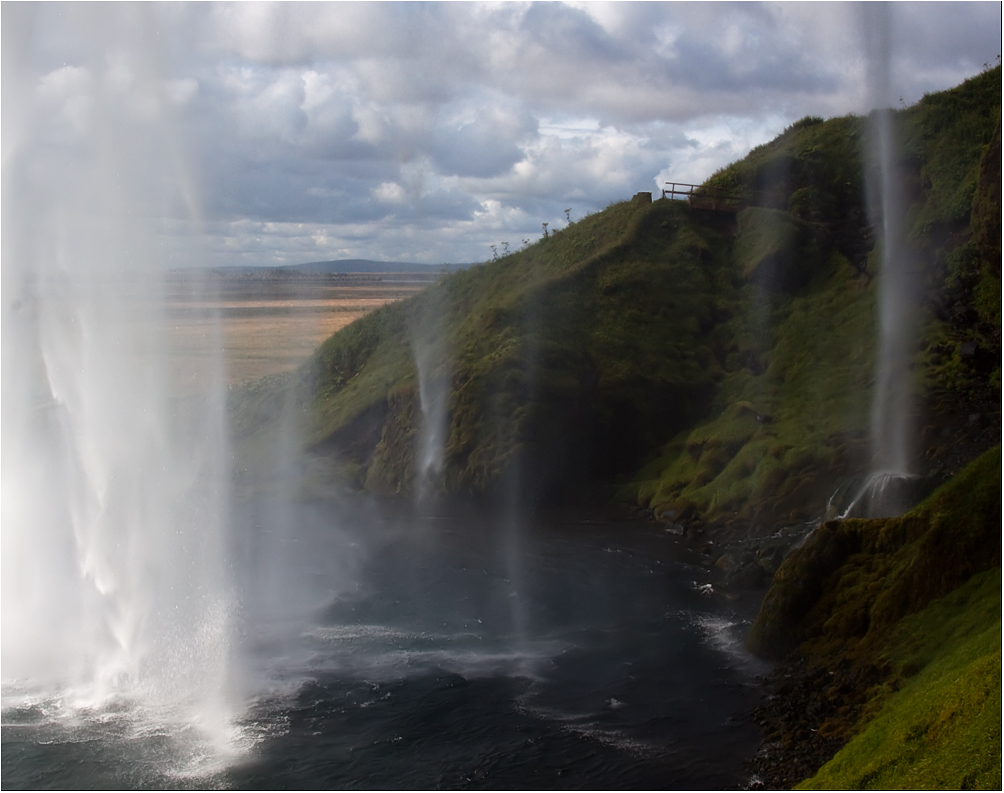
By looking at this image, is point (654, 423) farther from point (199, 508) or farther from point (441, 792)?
point (441, 792)

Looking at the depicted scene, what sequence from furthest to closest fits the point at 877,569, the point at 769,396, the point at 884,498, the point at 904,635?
the point at 769,396 → the point at 884,498 → the point at 877,569 → the point at 904,635

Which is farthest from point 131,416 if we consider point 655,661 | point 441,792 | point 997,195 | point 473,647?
point 997,195

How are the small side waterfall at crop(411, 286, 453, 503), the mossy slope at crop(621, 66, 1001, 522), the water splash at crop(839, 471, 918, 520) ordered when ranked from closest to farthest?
the water splash at crop(839, 471, 918, 520)
the mossy slope at crop(621, 66, 1001, 522)
the small side waterfall at crop(411, 286, 453, 503)

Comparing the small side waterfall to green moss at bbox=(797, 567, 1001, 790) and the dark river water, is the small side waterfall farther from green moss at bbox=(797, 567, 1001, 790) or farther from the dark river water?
green moss at bbox=(797, 567, 1001, 790)

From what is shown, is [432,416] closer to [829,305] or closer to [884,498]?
Result: [829,305]

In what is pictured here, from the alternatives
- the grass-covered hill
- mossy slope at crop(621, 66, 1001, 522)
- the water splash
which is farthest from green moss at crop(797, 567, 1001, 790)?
mossy slope at crop(621, 66, 1001, 522)

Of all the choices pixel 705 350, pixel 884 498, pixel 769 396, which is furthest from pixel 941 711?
pixel 705 350
